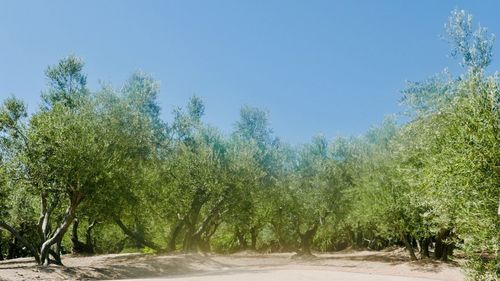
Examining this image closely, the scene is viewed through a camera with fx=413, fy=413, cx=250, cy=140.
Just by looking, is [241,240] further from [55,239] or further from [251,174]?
[55,239]

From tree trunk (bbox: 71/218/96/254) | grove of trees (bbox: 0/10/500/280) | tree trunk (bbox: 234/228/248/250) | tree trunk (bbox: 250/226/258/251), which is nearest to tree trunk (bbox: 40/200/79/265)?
grove of trees (bbox: 0/10/500/280)

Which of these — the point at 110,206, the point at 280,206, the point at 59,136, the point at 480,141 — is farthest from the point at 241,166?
the point at 480,141

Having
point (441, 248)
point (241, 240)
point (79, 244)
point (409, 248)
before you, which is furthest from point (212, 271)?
point (241, 240)

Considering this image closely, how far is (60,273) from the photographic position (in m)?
31.3

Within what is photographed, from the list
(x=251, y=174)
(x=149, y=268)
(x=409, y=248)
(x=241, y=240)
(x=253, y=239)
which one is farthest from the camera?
(x=241, y=240)

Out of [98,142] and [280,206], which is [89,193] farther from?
[280,206]

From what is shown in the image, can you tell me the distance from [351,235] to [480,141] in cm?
5728

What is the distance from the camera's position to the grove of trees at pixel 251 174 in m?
19.0

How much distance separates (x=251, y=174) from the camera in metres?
52.5

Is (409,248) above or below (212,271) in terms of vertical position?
above

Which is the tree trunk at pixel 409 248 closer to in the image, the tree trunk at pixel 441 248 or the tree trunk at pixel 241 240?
the tree trunk at pixel 441 248

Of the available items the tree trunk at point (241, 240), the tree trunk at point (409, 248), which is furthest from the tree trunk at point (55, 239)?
the tree trunk at point (241, 240)

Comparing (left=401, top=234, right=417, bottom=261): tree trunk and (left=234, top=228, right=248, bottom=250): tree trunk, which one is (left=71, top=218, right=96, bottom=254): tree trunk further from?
Answer: (left=401, top=234, right=417, bottom=261): tree trunk

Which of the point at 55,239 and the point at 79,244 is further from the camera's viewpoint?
Answer: the point at 79,244
